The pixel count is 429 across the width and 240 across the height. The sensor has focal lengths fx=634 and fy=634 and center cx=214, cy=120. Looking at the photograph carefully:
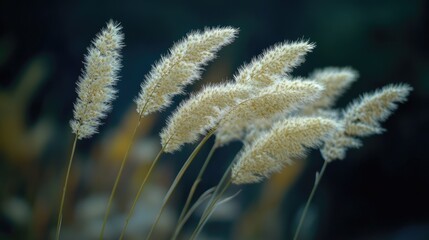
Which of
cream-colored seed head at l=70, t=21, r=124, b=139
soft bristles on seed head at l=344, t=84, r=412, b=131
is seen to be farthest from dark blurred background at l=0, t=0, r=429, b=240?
cream-colored seed head at l=70, t=21, r=124, b=139

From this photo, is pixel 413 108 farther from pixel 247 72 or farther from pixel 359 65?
pixel 247 72

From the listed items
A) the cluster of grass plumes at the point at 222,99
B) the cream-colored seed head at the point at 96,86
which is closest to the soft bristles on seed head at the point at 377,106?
the cluster of grass plumes at the point at 222,99

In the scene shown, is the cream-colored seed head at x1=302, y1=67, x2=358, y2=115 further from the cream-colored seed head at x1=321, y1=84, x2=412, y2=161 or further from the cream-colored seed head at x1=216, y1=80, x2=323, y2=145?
the cream-colored seed head at x1=216, y1=80, x2=323, y2=145

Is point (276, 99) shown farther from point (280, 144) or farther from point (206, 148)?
point (206, 148)

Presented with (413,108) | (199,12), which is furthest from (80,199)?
(413,108)

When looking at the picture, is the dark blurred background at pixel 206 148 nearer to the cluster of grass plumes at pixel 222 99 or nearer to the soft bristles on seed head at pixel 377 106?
the soft bristles on seed head at pixel 377 106

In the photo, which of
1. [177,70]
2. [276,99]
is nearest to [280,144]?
[276,99]
